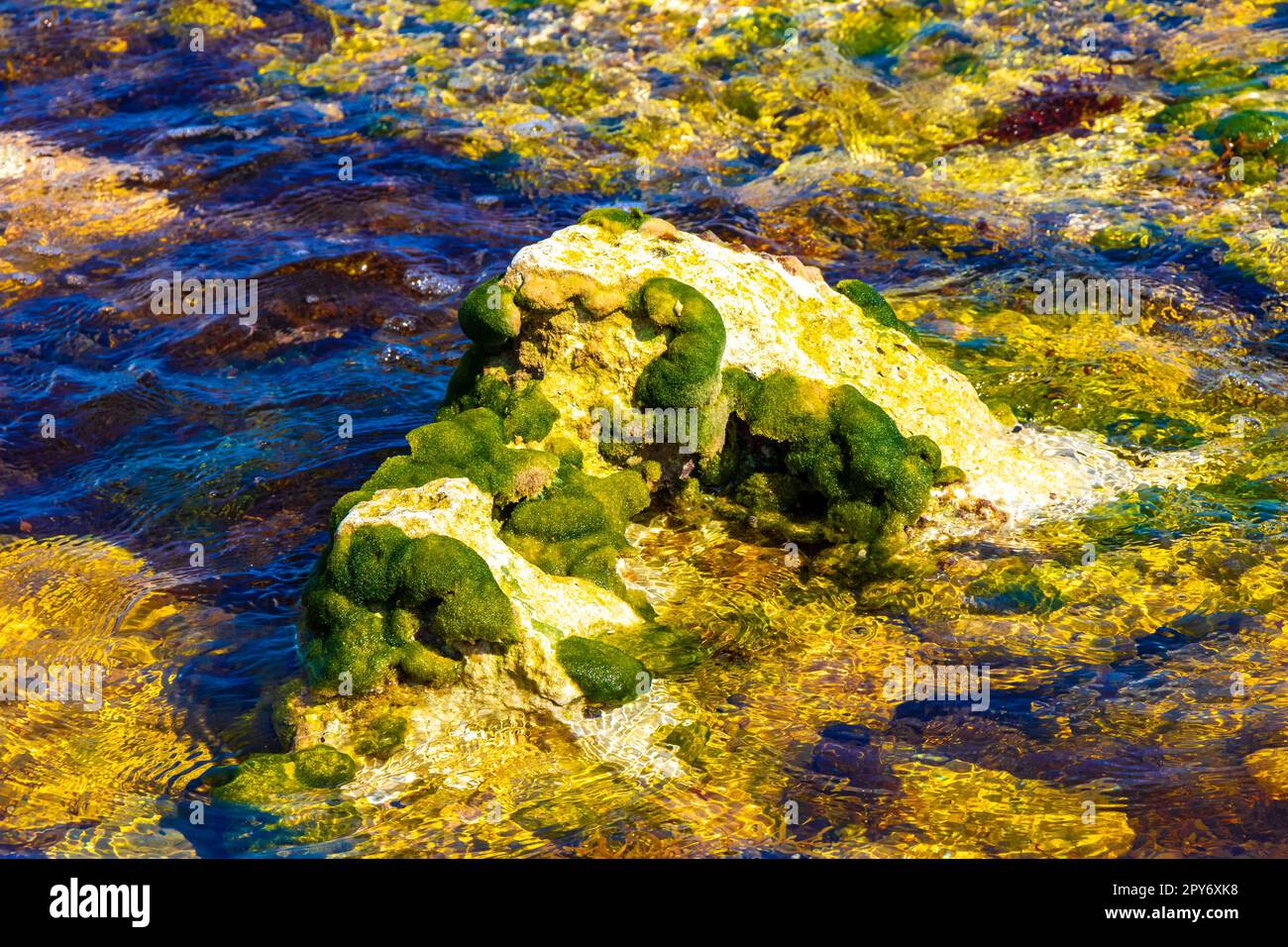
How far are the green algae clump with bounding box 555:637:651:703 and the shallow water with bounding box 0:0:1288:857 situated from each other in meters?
0.45

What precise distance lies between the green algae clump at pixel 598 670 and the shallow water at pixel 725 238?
1.49 feet

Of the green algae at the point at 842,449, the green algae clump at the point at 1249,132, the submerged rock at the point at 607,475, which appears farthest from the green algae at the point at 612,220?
the green algae clump at the point at 1249,132

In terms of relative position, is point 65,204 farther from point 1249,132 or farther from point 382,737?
point 1249,132

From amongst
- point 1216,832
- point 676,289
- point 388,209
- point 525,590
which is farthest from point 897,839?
point 388,209

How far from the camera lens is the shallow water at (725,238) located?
7691mm

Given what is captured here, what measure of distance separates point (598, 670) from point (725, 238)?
8.79m

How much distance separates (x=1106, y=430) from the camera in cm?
1114

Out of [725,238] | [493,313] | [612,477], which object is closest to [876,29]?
[725,238]

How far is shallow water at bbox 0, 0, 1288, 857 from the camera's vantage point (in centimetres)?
769

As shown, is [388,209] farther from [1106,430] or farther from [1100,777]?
[1100,777]

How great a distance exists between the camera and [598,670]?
7.93 m

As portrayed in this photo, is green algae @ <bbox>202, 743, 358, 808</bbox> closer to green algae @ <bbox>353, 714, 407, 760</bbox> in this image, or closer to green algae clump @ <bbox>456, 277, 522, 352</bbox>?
green algae @ <bbox>353, 714, 407, 760</bbox>

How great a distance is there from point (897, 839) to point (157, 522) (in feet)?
24.3

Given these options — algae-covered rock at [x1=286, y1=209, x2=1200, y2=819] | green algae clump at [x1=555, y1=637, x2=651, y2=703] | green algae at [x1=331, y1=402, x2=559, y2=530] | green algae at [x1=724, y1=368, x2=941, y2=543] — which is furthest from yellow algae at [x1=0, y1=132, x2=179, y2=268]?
green algae clump at [x1=555, y1=637, x2=651, y2=703]
